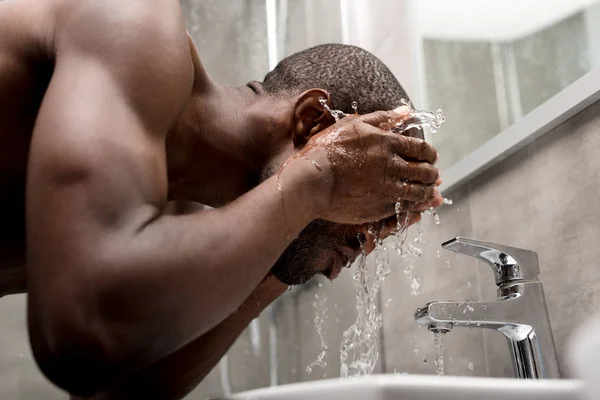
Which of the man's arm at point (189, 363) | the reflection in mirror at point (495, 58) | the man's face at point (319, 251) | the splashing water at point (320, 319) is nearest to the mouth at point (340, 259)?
the man's face at point (319, 251)

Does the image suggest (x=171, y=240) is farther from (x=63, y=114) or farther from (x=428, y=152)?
(x=428, y=152)

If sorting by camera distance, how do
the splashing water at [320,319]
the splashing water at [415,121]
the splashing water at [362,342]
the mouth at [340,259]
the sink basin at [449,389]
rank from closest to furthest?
the sink basin at [449,389]
the splashing water at [415,121]
the mouth at [340,259]
the splashing water at [362,342]
the splashing water at [320,319]

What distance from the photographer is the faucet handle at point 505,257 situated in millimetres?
882

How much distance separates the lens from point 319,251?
93cm

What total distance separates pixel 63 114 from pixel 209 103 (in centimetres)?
31

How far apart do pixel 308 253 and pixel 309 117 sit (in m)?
0.19

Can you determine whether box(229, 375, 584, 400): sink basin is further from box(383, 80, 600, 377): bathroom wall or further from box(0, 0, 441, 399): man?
box(383, 80, 600, 377): bathroom wall

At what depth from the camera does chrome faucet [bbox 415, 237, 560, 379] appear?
0.86 m

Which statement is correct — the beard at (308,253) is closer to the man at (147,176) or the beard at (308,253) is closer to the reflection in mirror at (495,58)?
the man at (147,176)

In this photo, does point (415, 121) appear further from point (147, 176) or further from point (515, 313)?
point (147, 176)

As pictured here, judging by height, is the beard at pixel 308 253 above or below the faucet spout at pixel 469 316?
above

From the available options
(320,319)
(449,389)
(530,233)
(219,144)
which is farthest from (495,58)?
(449,389)

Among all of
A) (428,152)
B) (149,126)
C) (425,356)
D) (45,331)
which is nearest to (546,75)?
(428,152)

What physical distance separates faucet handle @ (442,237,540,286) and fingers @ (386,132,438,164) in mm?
142
